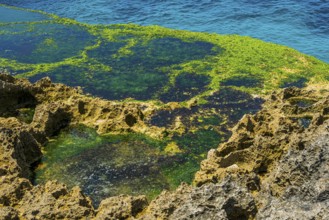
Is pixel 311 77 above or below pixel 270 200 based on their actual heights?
below

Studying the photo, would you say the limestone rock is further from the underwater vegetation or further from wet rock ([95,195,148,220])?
the underwater vegetation

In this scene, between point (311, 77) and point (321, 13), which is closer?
point (311, 77)

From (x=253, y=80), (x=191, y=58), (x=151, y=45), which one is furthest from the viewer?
(x=151, y=45)

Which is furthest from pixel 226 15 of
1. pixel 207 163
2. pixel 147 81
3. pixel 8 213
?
pixel 8 213

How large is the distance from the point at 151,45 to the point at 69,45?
4.08 m

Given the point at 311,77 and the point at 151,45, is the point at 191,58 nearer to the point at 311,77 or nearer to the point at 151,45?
the point at 151,45

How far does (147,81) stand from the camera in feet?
59.7

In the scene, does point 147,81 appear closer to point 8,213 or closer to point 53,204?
point 53,204

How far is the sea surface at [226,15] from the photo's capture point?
86.1ft

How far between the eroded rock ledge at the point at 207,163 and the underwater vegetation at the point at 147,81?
531 mm

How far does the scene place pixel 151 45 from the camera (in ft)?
73.4

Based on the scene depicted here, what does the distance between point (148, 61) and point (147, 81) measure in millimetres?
2311

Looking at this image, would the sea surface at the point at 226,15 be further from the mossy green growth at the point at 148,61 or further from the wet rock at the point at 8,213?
the wet rock at the point at 8,213

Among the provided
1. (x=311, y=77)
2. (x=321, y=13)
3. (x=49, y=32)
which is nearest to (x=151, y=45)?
(x=49, y=32)
